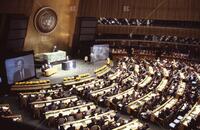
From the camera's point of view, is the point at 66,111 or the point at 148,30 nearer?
the point at 66,111

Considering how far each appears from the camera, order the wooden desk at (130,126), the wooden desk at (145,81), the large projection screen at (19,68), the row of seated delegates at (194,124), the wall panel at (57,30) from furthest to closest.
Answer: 1. the wall panel at (57,30)
2. the wooden desk at (145,81)
3. the large projection screen at (19,68)
4. the row of seated delegates at (194,124)
5. the wooden desk at (130,126)

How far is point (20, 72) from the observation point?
19812mm

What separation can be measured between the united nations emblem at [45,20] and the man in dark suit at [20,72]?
18.9 ft

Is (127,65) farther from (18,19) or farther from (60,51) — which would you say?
(18,19)

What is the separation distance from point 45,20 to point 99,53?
22.5 feet

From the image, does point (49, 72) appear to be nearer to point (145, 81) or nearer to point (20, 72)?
point (20, 72)

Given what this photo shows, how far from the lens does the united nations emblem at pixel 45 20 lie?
24.5 metres

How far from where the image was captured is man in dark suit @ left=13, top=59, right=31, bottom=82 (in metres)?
19.4

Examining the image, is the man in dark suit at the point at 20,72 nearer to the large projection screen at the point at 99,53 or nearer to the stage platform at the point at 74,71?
the stage platform at the point at 74,71

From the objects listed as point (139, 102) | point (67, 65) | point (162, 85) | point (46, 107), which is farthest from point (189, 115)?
point (67, 65)

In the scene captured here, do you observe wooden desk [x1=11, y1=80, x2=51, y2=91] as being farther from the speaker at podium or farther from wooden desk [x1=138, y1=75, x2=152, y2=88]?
wooden desk [x1=138, y1=75, x2=152, y2=88]

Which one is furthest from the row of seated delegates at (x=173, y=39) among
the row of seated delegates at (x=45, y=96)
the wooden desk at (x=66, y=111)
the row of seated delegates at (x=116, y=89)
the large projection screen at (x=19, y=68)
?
the wooden desk at (x=66, y=111)

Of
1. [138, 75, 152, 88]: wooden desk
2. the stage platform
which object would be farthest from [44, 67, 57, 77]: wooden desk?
[138, 75, 152, 88]: wooden desk

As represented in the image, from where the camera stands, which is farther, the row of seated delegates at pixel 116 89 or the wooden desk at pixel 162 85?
the wooden desk at pixel 162 85
